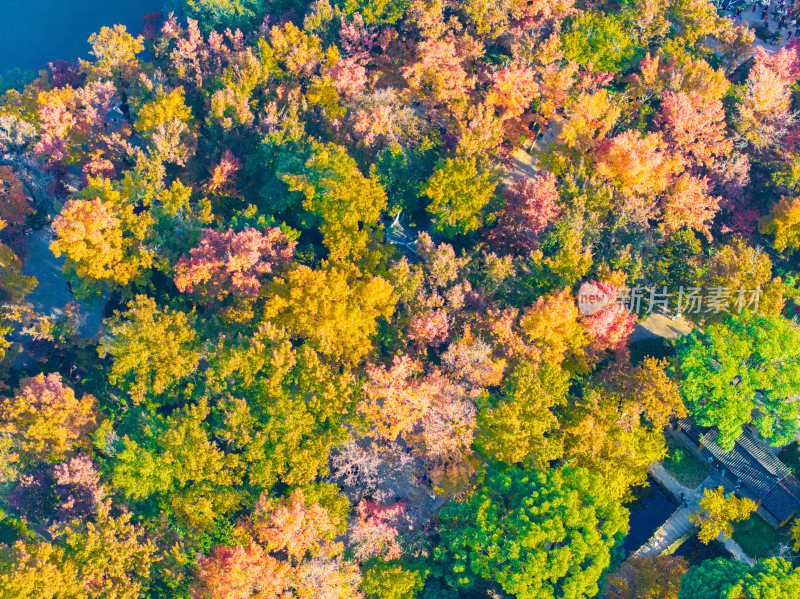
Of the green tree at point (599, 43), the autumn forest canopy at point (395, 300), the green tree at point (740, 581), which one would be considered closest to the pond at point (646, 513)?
the autumn forest canopy at point (395, 300)

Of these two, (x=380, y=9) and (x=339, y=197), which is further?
(x=380, y=9)

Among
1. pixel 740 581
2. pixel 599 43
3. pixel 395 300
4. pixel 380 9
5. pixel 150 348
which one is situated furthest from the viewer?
pixel 380 9

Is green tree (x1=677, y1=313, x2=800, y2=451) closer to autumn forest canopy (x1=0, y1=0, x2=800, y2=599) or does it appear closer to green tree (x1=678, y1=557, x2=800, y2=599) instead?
autumn forest canopy (x1=0, y1=0, x2=800, y2=599)

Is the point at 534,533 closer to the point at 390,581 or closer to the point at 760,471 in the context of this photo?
the point at 390,581

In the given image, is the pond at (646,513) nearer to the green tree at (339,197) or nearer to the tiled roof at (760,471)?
the tiled roof at (760,471)

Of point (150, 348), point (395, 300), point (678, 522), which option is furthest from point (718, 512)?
point (150, 348)

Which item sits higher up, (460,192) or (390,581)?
(460,192)
